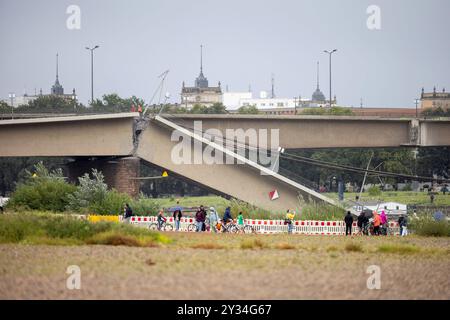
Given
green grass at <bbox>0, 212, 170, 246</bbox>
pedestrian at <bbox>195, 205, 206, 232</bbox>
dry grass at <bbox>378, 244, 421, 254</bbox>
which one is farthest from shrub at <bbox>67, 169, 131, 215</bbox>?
dry grass at <bbox>378, 244, 421, 254</bbox>

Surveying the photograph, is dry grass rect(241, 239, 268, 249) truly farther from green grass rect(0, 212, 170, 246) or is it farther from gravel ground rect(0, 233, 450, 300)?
green grass rect(0, 212, 170, 246)

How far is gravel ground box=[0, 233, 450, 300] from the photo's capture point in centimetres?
2711

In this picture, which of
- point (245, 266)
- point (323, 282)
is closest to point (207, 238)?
point (245, 266)

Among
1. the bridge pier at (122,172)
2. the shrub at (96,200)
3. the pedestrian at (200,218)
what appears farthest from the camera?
the bridge pier at (122,172)

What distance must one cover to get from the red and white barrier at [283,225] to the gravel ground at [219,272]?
1482cm

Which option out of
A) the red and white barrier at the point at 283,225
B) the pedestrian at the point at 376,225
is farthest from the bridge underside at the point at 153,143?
the pedestrian at the point at 376,225

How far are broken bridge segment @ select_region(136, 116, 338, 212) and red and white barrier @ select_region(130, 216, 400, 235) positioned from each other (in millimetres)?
9762

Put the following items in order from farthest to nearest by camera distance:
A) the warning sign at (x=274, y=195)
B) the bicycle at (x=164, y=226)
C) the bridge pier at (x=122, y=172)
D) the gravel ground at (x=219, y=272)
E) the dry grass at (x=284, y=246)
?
the bridge pier at (x=122, y=172), the warning sign at (x=274, y=195), the bicycle at (x=164, y=226), the dry grass at (x=284, y=246), the gravel ground at (x=219, y=272)

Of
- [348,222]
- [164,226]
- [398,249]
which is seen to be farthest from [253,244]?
[164,226]

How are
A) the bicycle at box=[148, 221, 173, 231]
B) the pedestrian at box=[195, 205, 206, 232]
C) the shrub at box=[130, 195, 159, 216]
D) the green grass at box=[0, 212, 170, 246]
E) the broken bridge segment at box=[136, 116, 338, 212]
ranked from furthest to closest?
the broken bridge segment at box=[136, 116, 338, 212]
the shrub at box=[130, 195, 159, 216]
the bicycle at box=[148, 221, 173, 231]
the pedestrian at box=[195, 205, 206, 232]
the green grass at box=[0, 212, 170, 246]

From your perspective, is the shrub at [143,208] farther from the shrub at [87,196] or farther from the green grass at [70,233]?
the green grass at [70,233]

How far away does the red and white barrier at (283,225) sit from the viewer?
5494 centimetres

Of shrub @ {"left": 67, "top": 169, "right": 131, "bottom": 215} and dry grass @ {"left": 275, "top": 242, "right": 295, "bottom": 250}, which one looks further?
shrub @ {"left": 67, "top": 169, "right": 131, "bottom": 215}
